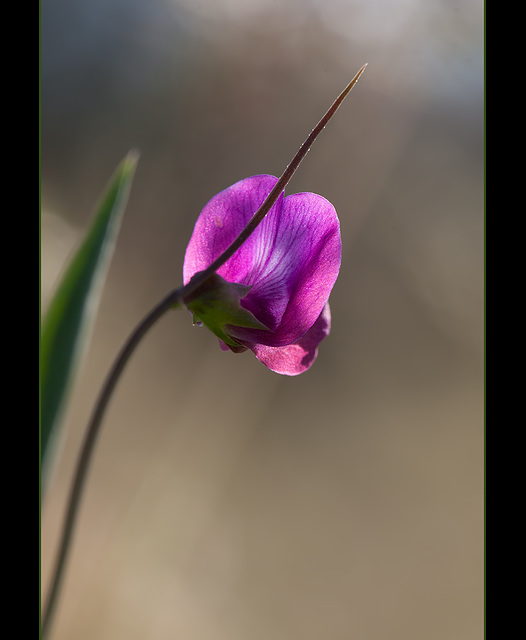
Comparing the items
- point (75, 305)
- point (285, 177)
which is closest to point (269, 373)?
point (75, 305)

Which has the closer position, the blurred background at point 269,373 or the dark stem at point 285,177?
the dark stem at point 285,177

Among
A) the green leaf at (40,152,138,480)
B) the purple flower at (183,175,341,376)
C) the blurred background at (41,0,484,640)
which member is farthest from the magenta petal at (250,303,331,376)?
the blurred background at (41,0,484,640)

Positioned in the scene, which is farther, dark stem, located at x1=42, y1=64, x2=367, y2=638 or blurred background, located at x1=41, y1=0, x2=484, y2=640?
blurred background, located at x1=41, y1=0, x2=484, y2=640

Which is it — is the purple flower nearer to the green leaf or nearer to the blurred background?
the green leaf

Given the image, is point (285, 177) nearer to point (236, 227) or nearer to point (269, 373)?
point (236, 227)

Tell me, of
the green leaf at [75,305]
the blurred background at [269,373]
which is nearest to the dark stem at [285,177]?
the green leaf at [75,305]

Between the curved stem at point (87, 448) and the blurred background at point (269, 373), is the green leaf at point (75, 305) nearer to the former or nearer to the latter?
the curved stem at point (87, 448)

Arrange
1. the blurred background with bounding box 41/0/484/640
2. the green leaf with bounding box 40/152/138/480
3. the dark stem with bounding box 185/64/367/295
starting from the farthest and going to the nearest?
the blurred background with bounding box 41/0/484/640
the green leaf with bounding box 40/152/138/480
the dark stem with bounding box 185/64/367/295
